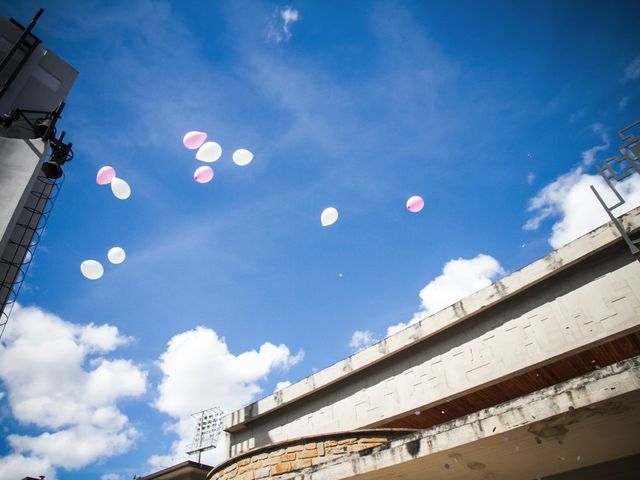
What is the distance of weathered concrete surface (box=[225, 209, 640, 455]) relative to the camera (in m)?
6.95

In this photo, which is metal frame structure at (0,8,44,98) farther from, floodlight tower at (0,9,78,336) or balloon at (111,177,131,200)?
balloon at (111,177,131,200)

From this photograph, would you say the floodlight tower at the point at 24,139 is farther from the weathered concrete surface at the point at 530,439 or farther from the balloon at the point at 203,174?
the weathered concrete surface at the point at 530,439

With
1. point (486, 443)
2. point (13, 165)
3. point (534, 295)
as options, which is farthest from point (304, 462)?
point (13, 165)

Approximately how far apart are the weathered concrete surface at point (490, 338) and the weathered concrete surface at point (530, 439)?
4.07 meters

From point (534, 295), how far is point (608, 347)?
1574mm

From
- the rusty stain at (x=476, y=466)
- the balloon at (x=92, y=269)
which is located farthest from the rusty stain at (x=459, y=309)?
the balloon at (x=92, y=269)

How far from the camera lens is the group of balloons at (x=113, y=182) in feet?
30.8

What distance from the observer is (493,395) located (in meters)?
8.31

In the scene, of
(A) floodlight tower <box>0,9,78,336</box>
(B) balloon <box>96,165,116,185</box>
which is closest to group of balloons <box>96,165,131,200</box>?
(B) balloon <box>96,165,116,185</box>

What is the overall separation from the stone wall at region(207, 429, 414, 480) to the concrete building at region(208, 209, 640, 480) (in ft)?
0.05

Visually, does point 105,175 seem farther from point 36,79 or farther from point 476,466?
point 36,79

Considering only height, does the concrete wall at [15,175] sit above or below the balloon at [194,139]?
above

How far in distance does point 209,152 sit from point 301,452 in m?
7.10

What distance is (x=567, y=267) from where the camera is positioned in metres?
7.49
